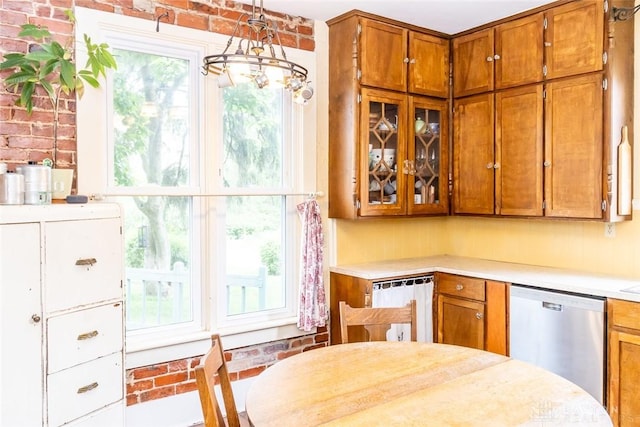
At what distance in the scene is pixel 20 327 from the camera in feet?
6.70

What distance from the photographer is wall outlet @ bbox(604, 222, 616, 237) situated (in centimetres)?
328

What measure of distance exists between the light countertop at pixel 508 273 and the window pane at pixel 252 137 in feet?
2.90

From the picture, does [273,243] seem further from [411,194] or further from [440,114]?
[440,114]

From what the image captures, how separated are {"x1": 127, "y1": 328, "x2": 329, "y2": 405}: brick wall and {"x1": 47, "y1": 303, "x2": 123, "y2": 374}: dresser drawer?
22.9 inches

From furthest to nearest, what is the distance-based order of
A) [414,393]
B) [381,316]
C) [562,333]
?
[562,333] < [381,316] < [414,393]

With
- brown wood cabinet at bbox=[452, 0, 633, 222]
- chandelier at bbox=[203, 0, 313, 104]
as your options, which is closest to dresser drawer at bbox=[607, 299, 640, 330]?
brown wood cabinet at bbox=[452, 0, 633, 222]

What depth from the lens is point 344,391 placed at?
169 cm

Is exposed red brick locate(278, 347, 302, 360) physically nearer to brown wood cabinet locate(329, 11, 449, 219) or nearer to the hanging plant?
brown wood cabinet locate(329, 11, 449, 219)

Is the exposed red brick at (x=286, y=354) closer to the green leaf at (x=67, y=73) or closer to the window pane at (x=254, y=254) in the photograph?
the window pane at (x=254, y=254)

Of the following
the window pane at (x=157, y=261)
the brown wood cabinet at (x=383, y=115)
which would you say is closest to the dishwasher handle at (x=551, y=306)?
the brown wood cabinet at (x=383, y=115)

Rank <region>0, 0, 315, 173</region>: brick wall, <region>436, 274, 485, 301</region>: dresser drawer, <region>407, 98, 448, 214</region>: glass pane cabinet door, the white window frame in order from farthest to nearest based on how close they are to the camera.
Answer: <region>407, 98, 448, 214</region>: glass pane cabinet door < <region>436, 274, 485, 301</region>: dresser drawer < the white window frame < <region>0, 0, 315, 173</region>: brick wall

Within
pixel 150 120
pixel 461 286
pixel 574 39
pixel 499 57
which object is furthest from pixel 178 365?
pixel 574 39

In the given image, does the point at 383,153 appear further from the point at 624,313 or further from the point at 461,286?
→ the point at 624,313

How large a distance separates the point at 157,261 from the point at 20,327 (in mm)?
1055
